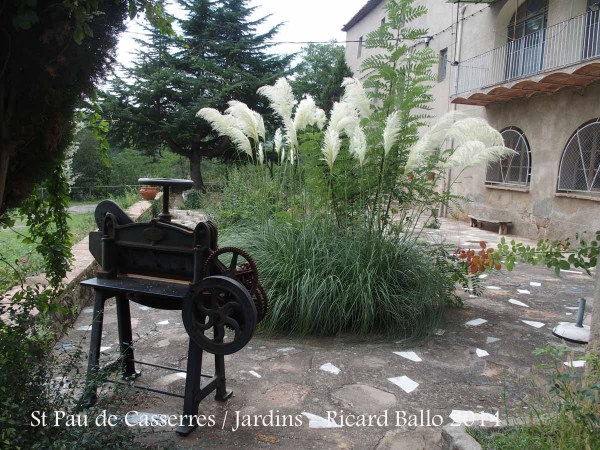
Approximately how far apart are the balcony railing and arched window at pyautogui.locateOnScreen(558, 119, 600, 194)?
133 centimetres

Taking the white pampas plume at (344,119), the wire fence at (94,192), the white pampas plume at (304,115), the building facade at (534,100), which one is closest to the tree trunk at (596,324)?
the white pampas plume at (344,119)

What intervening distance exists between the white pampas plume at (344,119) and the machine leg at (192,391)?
94.4 inches

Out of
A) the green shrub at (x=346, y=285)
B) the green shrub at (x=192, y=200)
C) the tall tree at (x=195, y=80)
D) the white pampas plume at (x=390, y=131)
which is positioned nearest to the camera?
the green shrub at (x=346, y=285)

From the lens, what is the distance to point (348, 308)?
358cm

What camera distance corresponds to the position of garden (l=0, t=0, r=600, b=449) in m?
1.95

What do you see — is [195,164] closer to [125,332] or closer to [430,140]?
[430,140]

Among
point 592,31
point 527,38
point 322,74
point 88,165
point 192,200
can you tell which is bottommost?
point 192,200

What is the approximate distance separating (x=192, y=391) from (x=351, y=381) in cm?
106

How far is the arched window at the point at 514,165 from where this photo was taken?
1023cm

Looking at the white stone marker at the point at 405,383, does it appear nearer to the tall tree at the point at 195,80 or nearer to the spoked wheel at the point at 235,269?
the spoked wheel at the point at 235,269

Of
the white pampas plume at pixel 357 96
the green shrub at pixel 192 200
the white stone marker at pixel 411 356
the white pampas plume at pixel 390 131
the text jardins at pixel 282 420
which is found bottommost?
the text jardins at pixel 282 420

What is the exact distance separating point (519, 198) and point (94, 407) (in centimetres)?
1034

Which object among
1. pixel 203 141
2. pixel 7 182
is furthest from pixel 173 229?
pixel 203 141

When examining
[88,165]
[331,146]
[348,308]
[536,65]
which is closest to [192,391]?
[348,308]
